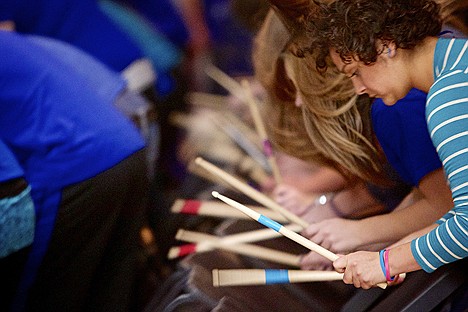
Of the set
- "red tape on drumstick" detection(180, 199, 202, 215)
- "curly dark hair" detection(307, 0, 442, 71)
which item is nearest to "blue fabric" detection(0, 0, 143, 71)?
"red tape on drumstick" detection(180, 199, 202, 215)

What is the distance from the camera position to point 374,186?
1.14m

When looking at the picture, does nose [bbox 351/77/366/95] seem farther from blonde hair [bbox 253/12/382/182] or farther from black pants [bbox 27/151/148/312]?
black pants [bbox 27/151/148/312]

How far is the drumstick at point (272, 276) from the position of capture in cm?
97

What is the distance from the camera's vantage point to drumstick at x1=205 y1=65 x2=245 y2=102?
2.00 m

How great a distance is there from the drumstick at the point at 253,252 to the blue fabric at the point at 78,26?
698 millimetres

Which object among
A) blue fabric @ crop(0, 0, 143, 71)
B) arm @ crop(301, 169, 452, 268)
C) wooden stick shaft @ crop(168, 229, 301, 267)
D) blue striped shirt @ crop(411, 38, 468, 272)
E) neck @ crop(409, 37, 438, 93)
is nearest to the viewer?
Answer: blue striped shirt @ crop(411, 38, 468, 272)

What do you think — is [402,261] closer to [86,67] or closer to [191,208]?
[191,208]

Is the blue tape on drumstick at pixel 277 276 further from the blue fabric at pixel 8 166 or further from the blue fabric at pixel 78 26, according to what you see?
the blue fabric at pixel 78 26

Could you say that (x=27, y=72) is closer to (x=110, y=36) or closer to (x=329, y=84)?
(x=329, y=84)

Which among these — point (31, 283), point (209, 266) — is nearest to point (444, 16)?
point (209, 266)

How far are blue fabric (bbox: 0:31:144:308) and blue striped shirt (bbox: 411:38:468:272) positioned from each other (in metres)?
0.63

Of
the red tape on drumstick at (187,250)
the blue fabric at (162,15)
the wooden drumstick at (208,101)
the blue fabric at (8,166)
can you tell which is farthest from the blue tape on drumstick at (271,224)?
the blue fabric at (162,15)

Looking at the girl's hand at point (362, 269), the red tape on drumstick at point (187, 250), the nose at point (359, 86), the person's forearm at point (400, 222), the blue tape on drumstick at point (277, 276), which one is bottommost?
the red tape on drumstick at point (187, 250)

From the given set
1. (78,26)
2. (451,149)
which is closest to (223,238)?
(451,149)
